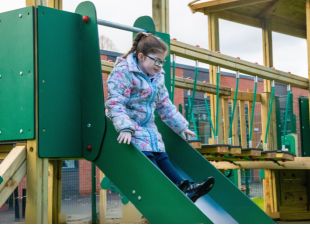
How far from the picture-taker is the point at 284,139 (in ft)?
27.3

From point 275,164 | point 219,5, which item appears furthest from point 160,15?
point 219,5

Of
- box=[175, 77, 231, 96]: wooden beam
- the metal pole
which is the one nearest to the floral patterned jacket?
the metal pole

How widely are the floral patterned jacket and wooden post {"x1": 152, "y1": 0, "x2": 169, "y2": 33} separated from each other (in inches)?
51.9

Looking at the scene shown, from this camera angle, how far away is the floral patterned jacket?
10.9 ft

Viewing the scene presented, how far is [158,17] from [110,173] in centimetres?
198

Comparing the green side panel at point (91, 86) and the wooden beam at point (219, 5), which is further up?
the wooden beam at point (219, 5)

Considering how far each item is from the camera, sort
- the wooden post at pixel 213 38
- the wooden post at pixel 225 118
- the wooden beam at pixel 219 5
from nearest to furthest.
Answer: the wooden post at pixel 225 118
the wooden post at pixel 213 38
the wooden beam at pixel 219 5

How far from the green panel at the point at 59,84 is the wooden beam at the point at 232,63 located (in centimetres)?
172

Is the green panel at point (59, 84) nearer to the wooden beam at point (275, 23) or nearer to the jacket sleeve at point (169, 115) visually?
the jacket sleeve at point (169, 115)

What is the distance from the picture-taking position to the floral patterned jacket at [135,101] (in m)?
3.32

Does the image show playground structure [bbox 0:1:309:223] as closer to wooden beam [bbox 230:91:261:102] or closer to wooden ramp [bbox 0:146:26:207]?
wooden ramp [bbox 0:146:26:207]

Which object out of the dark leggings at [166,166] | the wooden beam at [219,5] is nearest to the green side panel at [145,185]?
the dark leggings at [166,166]

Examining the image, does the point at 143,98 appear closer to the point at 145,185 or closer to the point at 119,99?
the point at 119,99

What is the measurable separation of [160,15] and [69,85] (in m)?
1.66
